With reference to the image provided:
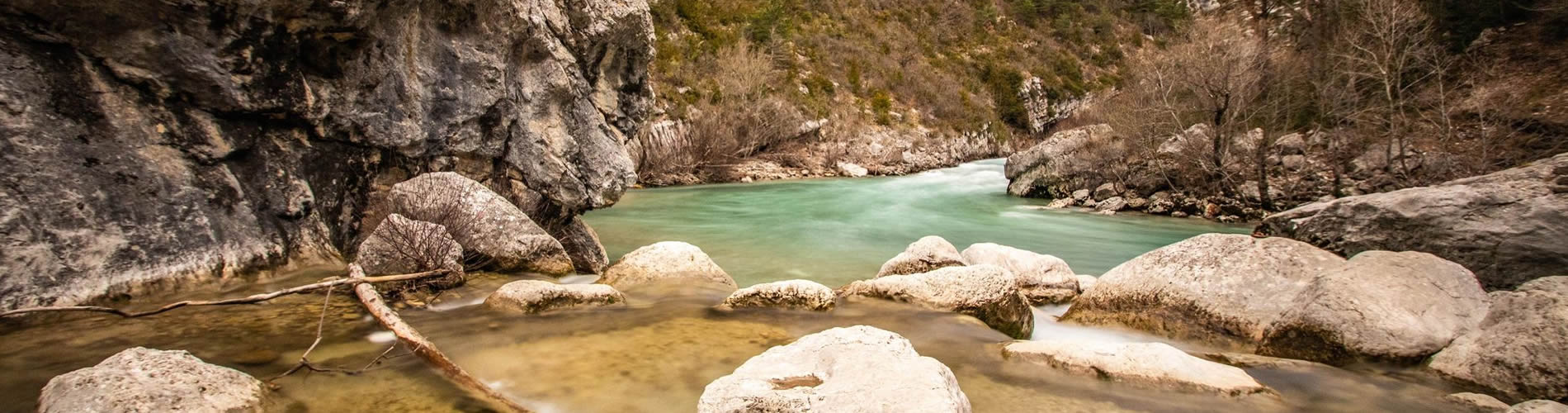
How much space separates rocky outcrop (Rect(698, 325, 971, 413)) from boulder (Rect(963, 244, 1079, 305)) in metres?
3.87

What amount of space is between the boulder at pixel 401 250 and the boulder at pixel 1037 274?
19.3ft

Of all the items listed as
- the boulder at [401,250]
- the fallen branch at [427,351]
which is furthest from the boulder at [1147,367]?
the boulder at [401,250]

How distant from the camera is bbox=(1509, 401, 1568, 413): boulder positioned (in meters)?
3.20

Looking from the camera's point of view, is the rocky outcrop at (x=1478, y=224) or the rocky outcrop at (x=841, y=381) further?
the rocky outcrop at (x=1478, y=224)

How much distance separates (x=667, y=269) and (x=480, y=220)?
2221 mm

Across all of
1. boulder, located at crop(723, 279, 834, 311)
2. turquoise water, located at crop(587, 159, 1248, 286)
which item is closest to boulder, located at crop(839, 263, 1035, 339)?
boulder, located at crop(723, 279, 834, 311)

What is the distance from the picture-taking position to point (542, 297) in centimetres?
582

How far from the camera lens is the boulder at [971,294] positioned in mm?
5930

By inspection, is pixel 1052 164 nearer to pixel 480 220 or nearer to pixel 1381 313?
pixel 1381 313

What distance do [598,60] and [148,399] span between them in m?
9.03

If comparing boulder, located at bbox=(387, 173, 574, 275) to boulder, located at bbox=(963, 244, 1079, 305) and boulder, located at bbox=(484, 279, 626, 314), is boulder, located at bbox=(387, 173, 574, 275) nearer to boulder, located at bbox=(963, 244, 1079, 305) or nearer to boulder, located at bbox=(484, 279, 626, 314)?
boulder, located at bbox=(484, 279, 626, 314)

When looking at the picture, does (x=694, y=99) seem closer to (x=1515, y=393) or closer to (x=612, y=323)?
(x=612, y=323)

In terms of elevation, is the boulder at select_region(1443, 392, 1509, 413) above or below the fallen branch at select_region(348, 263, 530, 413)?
below

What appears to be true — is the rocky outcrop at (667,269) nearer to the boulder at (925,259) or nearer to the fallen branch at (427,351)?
the boulder at (925,259)
